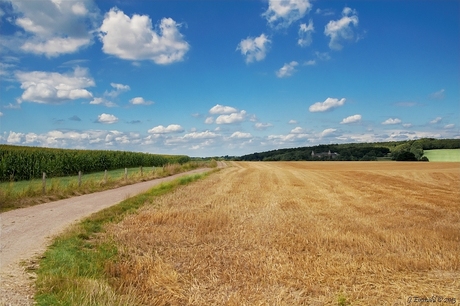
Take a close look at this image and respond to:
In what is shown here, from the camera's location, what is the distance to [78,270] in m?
7.86

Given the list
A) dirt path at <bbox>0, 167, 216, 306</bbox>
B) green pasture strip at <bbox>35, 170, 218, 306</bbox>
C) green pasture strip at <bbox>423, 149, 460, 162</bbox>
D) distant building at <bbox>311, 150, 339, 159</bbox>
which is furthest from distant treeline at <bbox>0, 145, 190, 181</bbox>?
distant building at <bbox>311, 150, 339, 159</bbox>

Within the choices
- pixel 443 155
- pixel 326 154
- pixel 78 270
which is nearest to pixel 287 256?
pixel 78 270

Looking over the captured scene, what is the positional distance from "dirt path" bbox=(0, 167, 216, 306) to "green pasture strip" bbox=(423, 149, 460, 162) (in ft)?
210

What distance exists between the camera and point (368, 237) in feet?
35.8

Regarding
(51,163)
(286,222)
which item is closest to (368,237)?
(286,222)

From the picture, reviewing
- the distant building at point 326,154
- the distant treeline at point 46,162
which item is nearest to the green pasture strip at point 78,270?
the distant treeline at point 46,162

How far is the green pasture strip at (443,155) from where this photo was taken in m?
64.9

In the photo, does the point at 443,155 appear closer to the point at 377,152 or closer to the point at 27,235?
the point at 377,152

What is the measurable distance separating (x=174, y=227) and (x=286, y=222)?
398cm

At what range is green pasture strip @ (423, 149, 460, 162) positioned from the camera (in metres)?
64.9

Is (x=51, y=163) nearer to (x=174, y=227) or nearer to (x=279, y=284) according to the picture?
(x=174, y=227)

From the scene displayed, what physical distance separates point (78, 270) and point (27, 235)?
4927 mm

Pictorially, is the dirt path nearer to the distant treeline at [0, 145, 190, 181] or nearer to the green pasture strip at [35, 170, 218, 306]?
the green pasture strip at [35, 170, 218, 306]

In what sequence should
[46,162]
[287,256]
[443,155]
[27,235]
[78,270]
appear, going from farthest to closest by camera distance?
[443,155], [46,162], [27,235], [287,256], [78,270]
